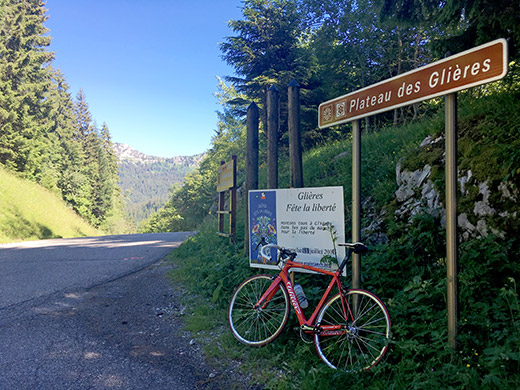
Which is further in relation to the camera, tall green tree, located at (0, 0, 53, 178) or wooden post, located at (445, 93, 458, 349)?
tall green tree, located at (0, 0, 53, 178)

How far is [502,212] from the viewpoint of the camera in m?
3.64

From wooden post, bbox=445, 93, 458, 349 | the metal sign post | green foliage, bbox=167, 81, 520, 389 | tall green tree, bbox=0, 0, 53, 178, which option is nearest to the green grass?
tall green tree, bbox=0, 0, 53, 178

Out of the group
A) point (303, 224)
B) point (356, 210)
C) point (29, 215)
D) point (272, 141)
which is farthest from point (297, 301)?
point (29, 215)

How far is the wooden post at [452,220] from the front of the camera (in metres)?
2.84

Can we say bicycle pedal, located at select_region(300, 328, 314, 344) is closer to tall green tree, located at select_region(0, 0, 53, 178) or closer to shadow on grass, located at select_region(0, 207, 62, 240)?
shadow on grass, located at select_region(0, 207, 62, 240)

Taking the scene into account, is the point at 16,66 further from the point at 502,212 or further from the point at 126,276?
the point at 502,212

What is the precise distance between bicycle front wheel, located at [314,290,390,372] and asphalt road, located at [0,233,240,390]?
41.9 inches

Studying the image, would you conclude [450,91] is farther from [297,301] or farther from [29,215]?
[29,215]

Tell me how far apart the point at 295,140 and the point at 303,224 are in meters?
1.82

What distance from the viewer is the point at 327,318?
150 inches

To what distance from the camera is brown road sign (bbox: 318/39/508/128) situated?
2.56 meters

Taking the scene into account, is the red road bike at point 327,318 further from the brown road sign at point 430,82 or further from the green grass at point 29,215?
the green grass at point 29,215

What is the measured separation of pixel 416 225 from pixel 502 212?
91 cm

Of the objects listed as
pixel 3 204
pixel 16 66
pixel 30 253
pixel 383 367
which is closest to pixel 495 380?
pixel 383 367
